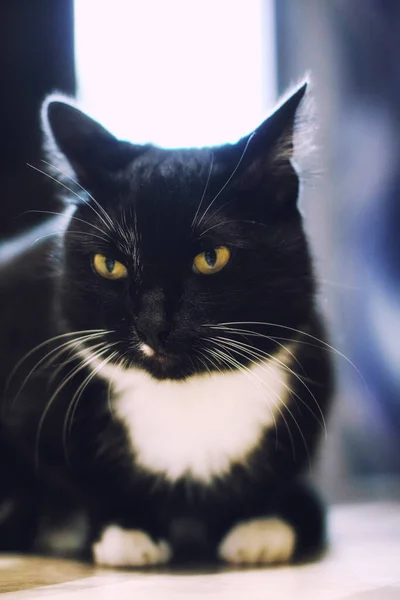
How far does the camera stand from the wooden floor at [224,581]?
Result: 0.87m

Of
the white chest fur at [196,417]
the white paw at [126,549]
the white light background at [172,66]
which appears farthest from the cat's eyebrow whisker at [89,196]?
the white paw at [126,549]

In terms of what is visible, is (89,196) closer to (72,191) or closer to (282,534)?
(72,191)

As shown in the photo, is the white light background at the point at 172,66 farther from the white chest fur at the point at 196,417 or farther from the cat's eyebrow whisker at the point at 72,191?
the white chest fur at the point at 196,417

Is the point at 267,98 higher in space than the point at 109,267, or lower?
higher

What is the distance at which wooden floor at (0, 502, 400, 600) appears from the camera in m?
0.87

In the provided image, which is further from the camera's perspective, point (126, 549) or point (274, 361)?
point (274, 361)

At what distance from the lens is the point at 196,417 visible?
1155 millimetres

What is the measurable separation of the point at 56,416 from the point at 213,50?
2.53 ft

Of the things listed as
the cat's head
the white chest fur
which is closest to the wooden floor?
the white chest fur

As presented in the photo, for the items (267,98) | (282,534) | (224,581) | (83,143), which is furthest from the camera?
(267,98)

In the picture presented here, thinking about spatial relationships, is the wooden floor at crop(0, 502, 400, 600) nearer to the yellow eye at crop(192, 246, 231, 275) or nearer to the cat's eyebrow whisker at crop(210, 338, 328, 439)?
the cat's eyebrow whisker at crop(210, 338, 328, 439)

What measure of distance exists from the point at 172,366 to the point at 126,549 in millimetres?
283

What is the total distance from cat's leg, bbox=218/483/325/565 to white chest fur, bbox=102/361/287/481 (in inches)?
4.0

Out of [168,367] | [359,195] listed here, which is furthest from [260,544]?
[359,195]
